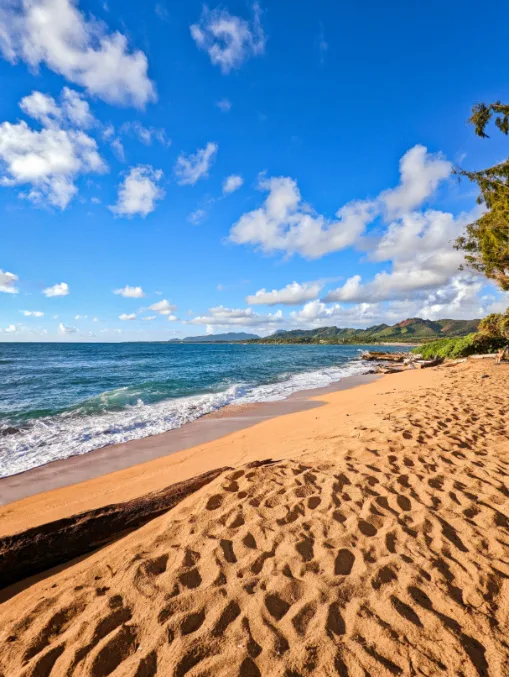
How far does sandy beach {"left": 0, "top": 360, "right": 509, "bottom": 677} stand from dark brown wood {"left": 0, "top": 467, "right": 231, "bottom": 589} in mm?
165

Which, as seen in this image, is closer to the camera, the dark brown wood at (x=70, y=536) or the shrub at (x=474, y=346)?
the dark brown wood at (x=70, y=536)

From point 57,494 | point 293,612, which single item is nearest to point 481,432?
point 293,612

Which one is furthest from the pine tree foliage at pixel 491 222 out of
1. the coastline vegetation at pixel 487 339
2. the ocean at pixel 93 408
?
the ocean at pixel 93 408

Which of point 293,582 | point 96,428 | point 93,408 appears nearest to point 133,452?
point 96,428

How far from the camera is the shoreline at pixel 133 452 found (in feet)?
23.4

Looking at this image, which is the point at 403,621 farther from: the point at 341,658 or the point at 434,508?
the point at 434,508

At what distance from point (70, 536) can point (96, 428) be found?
8.10 meters

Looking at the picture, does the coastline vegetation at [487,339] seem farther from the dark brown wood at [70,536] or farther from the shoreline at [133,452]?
the dark brown wood at [70,536]

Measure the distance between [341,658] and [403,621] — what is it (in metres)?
0.68

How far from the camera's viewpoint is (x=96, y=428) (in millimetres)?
11203

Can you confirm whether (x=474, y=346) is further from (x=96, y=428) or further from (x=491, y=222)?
(x=96, y=428)

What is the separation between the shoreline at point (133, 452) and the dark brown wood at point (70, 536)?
138 inches

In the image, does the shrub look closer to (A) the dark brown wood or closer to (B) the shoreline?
(B) the shoreline

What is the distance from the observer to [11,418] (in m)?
12.6
